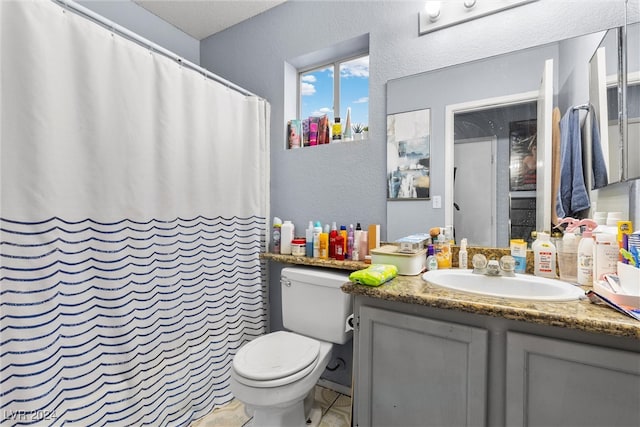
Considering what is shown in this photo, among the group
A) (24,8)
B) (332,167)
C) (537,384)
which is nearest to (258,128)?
(332,167)

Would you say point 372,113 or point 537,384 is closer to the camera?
point 537,384

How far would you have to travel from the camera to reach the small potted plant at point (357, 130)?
177cm

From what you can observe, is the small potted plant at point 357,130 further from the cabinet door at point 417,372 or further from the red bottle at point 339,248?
the cabinet door at point 417,372

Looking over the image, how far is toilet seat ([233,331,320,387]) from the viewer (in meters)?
1.21

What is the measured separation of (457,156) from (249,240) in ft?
4.28

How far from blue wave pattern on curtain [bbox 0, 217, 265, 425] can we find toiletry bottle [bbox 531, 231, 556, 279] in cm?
151

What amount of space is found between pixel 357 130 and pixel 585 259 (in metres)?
1.25

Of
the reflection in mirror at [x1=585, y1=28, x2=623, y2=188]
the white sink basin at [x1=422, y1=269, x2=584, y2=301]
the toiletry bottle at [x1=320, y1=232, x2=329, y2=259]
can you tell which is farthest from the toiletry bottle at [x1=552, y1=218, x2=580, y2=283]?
the toiletry bottle at [x1=320, y1=232, x2=329, y2=259]

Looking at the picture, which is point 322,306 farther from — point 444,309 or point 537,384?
point 537,384

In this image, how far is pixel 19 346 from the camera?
1.00m

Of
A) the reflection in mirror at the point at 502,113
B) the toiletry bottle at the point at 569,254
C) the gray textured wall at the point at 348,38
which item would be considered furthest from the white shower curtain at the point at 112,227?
the toiletry bottle at the point at 569,254

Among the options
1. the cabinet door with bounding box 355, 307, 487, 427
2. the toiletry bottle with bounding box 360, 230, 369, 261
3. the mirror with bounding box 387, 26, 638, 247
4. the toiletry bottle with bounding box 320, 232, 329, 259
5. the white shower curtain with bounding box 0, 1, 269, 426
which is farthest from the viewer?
the toiletry bottle with bounding box 320, 232, 329, 259

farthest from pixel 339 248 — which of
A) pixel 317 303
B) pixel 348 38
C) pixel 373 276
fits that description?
pixel 348 38

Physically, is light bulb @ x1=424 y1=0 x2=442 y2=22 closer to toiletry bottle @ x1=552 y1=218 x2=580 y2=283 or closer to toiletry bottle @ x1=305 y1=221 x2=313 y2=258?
toiletry bottle @ x1=552 y1=218 x2=580 y2=283
